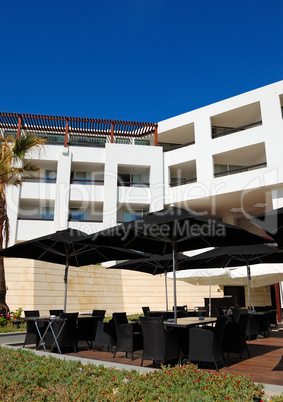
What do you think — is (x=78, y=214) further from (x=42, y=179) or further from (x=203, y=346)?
(x=203, y=346)

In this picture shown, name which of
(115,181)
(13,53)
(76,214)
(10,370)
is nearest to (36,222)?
(76,214)

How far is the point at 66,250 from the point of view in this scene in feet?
30.1

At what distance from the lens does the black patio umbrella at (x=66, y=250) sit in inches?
328

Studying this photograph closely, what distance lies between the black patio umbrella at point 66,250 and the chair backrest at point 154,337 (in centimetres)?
232

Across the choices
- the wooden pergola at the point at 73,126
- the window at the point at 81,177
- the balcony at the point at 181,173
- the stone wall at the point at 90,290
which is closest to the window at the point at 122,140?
the wooden pergola at the point at 73,126

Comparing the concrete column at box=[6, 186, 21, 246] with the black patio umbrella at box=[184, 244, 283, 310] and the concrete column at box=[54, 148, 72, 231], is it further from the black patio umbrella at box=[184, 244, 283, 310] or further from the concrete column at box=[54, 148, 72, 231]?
the black patio umbrella at box=[184, 244, 283, 310]

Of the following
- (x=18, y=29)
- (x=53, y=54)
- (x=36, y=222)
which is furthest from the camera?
(x=36, y=222)

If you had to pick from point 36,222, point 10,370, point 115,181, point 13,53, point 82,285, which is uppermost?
point 13,53

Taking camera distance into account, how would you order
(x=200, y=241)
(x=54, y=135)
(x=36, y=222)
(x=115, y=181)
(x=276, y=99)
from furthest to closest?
(x=54, y=135) < (x=115, y=181) < (x=36, y=222) < (x=276, y=99) < (x=200, y=241)

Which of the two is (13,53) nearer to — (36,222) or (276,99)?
(36,222)

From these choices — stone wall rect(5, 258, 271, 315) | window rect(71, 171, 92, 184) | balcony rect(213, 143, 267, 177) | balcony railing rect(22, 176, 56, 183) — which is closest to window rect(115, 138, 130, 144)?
window rect(71, 171, 92, 184)

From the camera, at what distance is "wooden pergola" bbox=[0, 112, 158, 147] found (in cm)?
2616

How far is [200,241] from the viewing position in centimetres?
778

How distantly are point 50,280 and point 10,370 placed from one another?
35.8ft
